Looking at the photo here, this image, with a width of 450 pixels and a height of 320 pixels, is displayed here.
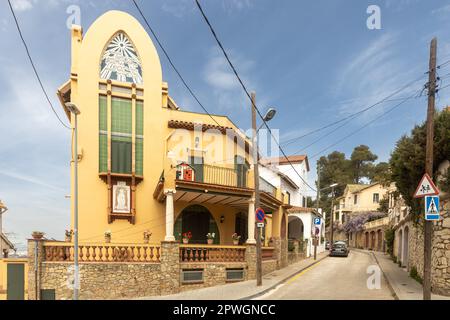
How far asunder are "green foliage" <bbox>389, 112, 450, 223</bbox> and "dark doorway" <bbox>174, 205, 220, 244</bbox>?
29.9ft

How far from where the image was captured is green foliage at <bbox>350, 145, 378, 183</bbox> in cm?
6625

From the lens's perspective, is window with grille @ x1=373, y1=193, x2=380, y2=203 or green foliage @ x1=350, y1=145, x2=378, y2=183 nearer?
window with grille @ x1=373, y1=193, x2=380, y2=203

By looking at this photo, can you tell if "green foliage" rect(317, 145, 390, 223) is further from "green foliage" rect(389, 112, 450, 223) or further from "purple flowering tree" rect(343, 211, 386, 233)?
"green foliage" rect(389, 112, 450, 223)

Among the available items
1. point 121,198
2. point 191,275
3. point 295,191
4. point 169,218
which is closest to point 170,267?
point 191,275

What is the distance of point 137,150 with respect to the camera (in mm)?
14859

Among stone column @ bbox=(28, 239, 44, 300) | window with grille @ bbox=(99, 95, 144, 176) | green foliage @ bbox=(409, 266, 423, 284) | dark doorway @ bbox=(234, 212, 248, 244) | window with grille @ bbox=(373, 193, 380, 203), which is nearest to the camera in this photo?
stone column @ bbox=(28, 239, 44, 300)

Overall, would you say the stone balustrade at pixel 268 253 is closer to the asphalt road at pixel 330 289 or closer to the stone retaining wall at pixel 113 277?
the asphalt road at pixel 330 289

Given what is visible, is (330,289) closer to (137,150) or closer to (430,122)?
(430,122)

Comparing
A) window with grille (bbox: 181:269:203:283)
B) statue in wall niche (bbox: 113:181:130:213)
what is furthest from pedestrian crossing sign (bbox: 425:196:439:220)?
statue in wall niche (bbox: 113:181:130:213)

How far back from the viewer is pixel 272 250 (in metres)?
16.6

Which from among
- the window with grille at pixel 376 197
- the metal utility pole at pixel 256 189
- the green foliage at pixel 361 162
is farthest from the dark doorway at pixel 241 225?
the green foliage at pixel 361 162

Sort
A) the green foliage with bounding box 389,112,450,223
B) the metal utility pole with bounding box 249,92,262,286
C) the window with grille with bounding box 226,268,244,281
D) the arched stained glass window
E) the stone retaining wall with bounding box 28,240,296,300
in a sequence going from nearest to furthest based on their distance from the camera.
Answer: the green foliage with bounding box 389,112,450,223
the stone retaining wall with bounding box 28,240,296,300
the metal utility pole with bounding box 249,92,262,286
the window with grille with bounding box 226,268,244,281
the arched stained glass window

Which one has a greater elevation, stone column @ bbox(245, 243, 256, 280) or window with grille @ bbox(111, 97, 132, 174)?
window with grille @ bbox(111, 97, 132, 174)

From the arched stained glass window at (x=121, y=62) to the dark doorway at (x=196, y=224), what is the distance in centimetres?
739
